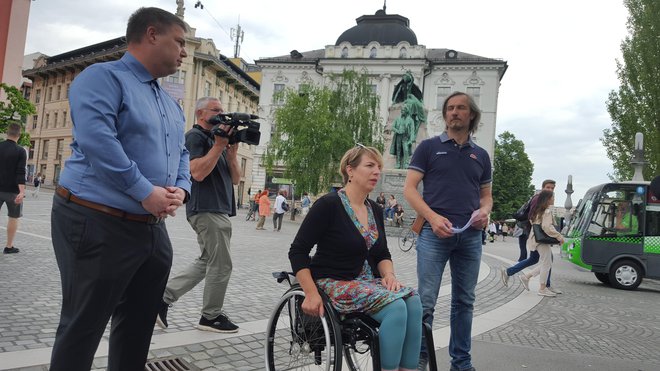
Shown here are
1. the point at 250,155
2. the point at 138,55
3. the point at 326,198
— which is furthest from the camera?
the point at 250,155

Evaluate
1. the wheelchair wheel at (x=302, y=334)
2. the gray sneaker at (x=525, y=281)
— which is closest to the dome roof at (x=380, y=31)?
the gray sneaker at (x=525, y=281)

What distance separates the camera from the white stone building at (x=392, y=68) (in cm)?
5525

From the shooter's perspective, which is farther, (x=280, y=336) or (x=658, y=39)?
(x=658, y=39)

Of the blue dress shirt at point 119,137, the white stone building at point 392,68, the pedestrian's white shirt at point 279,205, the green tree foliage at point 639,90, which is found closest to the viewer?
the blue dress shirt at point 119,137

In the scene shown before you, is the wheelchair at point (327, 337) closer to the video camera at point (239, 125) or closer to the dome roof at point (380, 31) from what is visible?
the video camera at point (239, 125)

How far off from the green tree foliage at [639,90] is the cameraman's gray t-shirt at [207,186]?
27.5m

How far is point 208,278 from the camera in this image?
14.5 feet

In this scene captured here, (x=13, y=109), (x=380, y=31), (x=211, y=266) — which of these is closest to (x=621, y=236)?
(x=211, y=266)

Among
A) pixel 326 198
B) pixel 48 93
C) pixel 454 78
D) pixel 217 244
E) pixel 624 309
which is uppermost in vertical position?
pixel 454 78

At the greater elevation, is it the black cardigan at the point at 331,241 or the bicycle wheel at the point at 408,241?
the black cardigan at the point at 331,241

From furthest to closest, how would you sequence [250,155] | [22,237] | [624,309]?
1. [250,155]
2. [22,237]
3. [624,309]

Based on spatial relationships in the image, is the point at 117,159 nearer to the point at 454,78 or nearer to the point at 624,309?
the point at 624,309

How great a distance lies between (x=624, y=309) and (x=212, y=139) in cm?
726

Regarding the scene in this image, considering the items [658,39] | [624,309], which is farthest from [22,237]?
[658,39]
